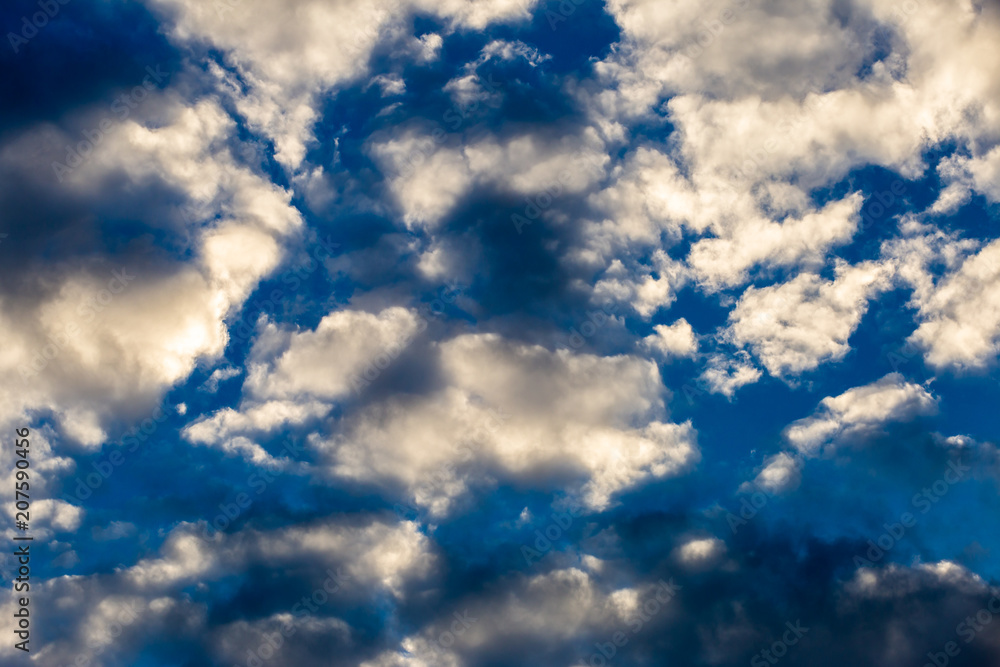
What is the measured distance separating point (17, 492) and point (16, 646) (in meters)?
23.5

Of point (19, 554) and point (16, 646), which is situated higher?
point (19, 554)

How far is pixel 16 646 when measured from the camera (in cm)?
9094

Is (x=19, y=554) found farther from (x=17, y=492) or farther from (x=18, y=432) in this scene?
(x=18, y=432)

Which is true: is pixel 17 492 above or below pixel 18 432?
below

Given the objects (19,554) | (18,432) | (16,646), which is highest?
(18,432)

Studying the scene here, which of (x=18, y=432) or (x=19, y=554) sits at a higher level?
(x=18, y=432)

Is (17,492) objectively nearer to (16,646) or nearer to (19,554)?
(19,554)

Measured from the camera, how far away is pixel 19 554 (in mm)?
94375

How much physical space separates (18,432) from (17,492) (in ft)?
29.5

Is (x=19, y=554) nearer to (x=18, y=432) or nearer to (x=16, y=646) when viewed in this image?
(x=16, y=646)

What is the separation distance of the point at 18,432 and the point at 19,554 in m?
20.4

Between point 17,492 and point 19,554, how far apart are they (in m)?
11.9

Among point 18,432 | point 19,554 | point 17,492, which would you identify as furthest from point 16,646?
point 18,432

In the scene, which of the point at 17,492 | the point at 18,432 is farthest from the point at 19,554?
the point at 18,432
